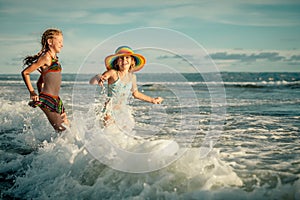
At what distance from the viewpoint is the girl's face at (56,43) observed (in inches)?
195

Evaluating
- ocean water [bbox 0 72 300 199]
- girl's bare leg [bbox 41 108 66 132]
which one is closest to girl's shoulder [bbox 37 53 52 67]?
girl's bare leg [bbox 41 108 66 132]

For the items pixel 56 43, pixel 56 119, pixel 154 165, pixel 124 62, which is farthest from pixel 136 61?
pixel 154 165

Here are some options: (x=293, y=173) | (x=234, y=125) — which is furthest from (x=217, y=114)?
(x=293, y=173)

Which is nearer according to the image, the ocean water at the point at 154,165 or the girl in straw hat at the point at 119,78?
the ocean water at the point at 154,165

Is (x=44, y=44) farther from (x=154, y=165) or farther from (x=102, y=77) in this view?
(x=154, y=165)

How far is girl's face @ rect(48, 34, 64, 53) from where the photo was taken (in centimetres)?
496

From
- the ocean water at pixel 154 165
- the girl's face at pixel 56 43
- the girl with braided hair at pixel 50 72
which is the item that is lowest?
the ocean water at pixel 154 165

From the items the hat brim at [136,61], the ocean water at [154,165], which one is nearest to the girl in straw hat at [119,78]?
the hat brim at [136,61]

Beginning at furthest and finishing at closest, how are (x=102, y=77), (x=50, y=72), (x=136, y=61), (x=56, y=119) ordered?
1. (x=136, y=61)
2. (x=56, y=119)
3. (x=50, y=72)
4. (x=102, y=77)

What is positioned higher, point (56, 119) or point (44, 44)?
point (44, 44)

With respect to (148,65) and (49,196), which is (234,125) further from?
(49,196)

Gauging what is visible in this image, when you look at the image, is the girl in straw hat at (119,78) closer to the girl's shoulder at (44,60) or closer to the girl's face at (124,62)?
the girl's face at (124,62)

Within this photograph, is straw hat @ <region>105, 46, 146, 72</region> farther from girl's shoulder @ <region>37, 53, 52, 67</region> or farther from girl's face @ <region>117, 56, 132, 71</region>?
girl's shoulder @ <region>37, 53, 52, 67</region>

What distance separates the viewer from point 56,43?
4.98 m
